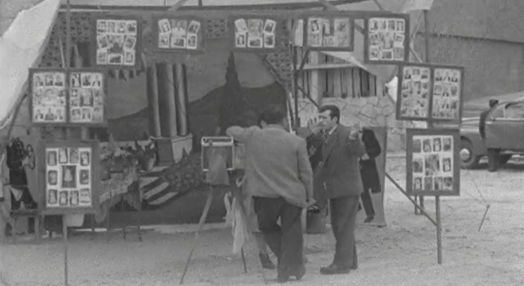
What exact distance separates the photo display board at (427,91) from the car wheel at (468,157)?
592 inches

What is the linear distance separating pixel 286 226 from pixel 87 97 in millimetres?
2308

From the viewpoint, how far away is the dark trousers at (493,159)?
2544 centimetres

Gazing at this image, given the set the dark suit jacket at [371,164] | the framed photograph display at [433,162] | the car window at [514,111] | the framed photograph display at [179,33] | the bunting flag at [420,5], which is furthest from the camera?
the car window at [514,111]

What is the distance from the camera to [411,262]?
11.7 metres

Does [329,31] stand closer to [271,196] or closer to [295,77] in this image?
[271,196]

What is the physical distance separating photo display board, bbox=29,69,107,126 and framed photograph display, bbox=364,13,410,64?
2.89 metres

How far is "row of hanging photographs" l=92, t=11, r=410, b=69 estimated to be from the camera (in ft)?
35.9

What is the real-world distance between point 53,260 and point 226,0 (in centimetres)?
546

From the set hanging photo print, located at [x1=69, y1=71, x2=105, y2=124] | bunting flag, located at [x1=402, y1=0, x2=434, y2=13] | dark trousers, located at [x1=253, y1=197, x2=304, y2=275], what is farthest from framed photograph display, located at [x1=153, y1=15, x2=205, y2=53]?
bunting flag, located at [x1=402, y1=0, x2=434, y2=13]

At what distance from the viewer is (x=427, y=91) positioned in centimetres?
1154

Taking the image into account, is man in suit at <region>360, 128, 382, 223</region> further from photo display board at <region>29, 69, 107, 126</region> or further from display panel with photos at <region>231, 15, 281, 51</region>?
photo display board at <region>29, 69, 107, 126</region>

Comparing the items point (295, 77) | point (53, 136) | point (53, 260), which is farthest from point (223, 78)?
point (53, 260)

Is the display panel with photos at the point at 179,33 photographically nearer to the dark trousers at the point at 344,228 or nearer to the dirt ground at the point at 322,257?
the dark trousers at the point at 344,228

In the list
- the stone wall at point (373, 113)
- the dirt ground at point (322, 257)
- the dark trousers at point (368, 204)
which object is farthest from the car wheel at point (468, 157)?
the dark trousers at point (368, 204)
